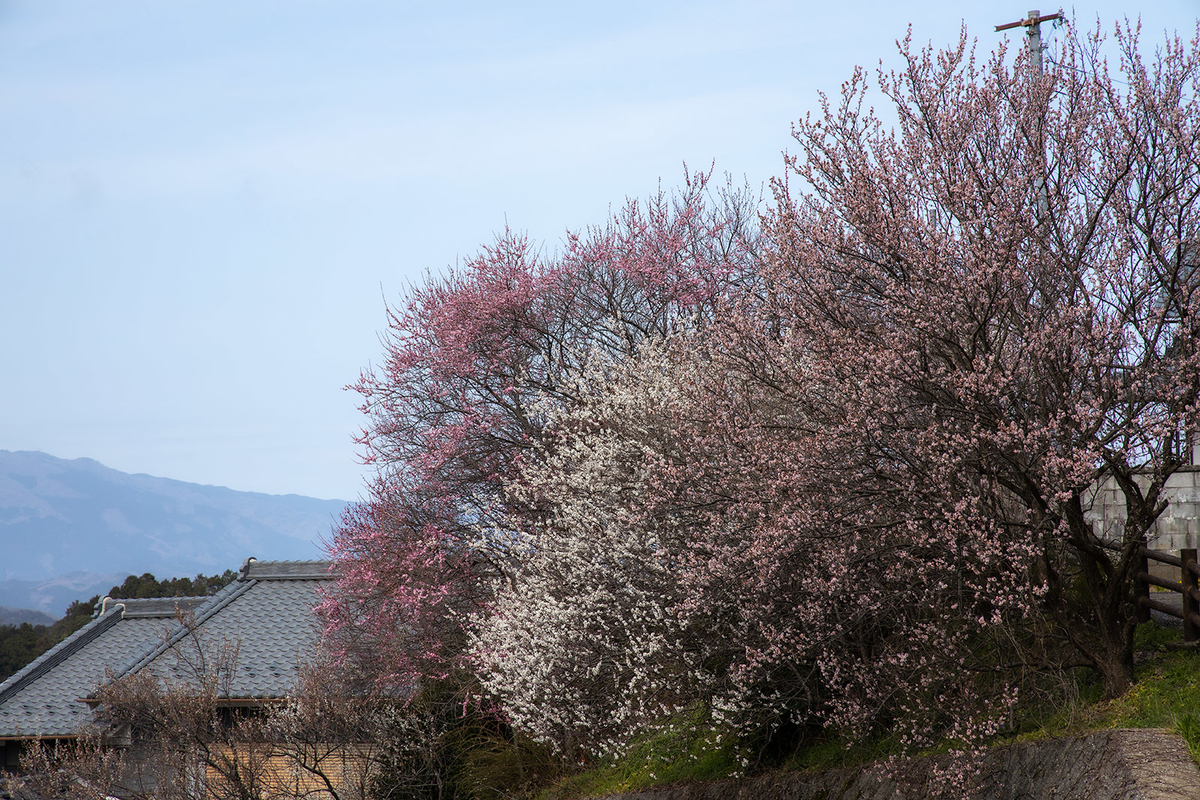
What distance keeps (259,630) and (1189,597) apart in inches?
772

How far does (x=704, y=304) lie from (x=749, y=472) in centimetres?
865

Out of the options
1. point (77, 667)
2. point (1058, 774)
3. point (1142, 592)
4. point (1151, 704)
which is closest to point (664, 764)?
point (1142, 592)

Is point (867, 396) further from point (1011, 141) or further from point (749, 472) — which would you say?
point (1011, 141)

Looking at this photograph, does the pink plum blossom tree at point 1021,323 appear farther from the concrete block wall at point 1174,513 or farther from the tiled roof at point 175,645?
the tiled roof at point 175,645

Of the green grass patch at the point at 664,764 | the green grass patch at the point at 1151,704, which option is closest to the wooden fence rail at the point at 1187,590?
the green grass patch at the point at 1151,704

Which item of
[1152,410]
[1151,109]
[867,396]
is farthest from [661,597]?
[1151,109]

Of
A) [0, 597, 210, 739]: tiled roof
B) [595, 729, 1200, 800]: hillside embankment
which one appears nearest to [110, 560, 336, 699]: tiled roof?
[0, 597, 210, 739]: tiled roof

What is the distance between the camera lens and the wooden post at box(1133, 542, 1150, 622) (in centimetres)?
832

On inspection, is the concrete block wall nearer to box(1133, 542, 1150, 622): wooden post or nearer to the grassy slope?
box(1133, 542, 1150, 622): wooden post

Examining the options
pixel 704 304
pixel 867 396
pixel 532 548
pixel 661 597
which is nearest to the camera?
pixel 867 396

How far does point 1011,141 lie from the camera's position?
8297mm

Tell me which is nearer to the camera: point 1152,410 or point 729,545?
point 1152,410

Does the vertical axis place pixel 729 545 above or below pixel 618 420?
below

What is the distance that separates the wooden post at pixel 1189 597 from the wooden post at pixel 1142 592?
0.32 meters
